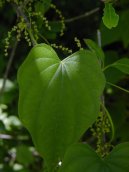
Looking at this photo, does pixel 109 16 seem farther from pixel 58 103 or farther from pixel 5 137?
pixel 5 137

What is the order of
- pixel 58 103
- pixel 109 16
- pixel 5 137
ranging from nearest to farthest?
pixel 58 103, pixel 109 16, pixel 5 137

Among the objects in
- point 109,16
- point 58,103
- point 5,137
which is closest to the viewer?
point 58,103

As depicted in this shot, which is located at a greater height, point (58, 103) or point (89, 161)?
point (58, 103)

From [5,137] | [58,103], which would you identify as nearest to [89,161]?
[58,103]

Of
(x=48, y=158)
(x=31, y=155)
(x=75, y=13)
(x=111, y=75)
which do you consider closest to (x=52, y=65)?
(x=48, y=158)

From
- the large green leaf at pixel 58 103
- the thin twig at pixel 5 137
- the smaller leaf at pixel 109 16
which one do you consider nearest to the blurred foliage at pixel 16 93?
A: the thin twig at pixel 5 137

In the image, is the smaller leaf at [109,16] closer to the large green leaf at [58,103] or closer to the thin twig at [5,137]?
the large green leaf at [58,103]

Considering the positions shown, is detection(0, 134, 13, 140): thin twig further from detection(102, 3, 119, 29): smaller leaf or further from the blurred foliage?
detection(102, 3, 119, 29): smaller leaf

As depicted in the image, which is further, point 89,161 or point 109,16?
point 109,16
